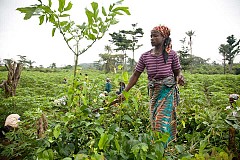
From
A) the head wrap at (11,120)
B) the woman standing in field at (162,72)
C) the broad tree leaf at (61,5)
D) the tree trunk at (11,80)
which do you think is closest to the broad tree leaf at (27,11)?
the broad tree leaf at (61,5)

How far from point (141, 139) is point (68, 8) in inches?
26.5

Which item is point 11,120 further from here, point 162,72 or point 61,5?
point 61,5

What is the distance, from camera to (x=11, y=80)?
5445mm

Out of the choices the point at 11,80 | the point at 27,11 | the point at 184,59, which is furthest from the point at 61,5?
the point at 184,59

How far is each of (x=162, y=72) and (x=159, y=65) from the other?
0.21 ft

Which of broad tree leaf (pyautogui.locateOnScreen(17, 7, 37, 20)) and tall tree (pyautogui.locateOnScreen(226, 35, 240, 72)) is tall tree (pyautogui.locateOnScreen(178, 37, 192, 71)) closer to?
tall tree (pyautogui.locateOnScreen(226, 35, 240, 72))

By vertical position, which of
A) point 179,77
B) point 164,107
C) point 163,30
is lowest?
point 164,107

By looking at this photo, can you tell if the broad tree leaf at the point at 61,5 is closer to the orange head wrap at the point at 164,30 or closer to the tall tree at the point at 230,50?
the orange head wrap at the point at 164,30

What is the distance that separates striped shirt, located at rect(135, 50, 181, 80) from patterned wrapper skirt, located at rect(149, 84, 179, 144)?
0.32ft

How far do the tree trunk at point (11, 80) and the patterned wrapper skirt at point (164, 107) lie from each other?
4.22m

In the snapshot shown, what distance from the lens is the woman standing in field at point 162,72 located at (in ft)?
6.38

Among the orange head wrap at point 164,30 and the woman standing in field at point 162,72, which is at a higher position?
the orange head wrap at point 164,30

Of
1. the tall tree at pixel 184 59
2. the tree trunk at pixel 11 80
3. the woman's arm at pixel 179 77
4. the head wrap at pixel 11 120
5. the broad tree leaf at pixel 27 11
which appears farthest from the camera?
the tall tree at pixel 184 59

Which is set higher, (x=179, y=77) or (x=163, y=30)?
(x=163, y=30)
